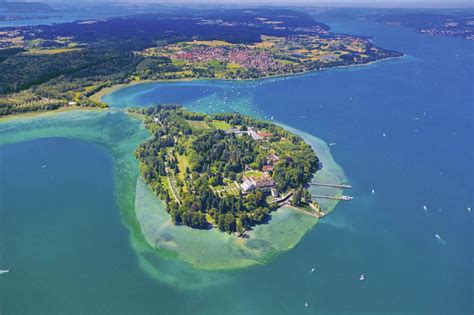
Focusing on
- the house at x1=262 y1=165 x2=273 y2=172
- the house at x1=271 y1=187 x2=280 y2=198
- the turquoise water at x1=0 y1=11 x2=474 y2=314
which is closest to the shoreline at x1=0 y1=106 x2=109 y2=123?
the turquoise water at x1=0 y1=11 x2=474 y2=314

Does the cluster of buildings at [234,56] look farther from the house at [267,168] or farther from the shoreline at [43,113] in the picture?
the house at [267,168]

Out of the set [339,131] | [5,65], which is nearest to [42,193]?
[339,131]

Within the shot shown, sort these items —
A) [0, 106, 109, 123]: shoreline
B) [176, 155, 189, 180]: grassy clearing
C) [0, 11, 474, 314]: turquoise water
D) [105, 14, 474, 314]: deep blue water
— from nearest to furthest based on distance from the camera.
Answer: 1. [0, 11, 474, 314]: turquoise water
2. [105, 14, 474, 314]: deep blue water
3. [176, 155, 189, 180]: grassy clearing
4. [0, 106, 109, 123]: shoreline

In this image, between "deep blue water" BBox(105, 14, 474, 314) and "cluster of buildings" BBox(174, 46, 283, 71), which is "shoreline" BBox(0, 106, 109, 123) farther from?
"cluster of buildings" BBox(174, 46, 283, 71)

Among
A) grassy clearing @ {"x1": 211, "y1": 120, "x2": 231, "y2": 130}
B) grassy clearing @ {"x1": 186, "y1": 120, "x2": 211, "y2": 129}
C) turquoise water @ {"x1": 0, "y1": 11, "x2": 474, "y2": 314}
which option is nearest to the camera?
turquoise water @ {"x1": 0, "y1": 11, "x2": 474, "y2": 314}

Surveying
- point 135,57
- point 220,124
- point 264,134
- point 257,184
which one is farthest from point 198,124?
point 135,57

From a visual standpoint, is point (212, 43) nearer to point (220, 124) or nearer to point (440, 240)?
point (220, 124)

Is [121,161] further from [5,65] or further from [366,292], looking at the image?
[5,65]
